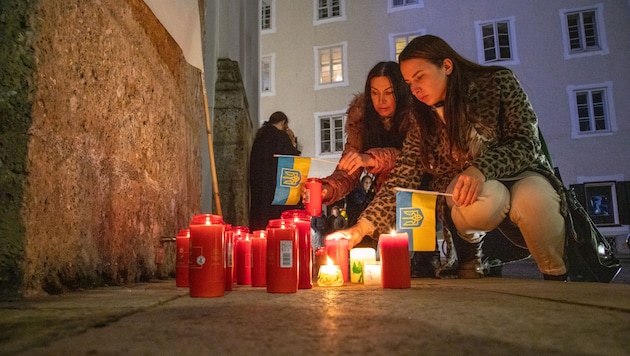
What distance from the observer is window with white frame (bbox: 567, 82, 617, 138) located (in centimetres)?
1497

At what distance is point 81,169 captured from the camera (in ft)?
6.59

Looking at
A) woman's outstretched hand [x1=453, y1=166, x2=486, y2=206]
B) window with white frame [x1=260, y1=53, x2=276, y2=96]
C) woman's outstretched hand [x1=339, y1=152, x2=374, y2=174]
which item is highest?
window with white frame [x1=260, y1=53, x2=276, y2=96]

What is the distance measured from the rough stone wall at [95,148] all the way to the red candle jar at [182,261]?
28cm

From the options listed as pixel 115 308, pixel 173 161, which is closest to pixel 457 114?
pixel 173 161

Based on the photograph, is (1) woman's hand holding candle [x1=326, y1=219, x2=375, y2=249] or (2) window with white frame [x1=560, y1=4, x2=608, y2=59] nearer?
(1) woman's hand holding candle [x1=326, y1=219, x2=375, y2=249]

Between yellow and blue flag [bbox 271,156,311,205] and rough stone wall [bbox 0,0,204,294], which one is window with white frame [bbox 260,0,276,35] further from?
yellow and blue flag [bbox 271,156,311,205]

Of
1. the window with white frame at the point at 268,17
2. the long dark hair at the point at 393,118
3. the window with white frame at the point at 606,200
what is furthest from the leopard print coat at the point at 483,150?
the window with white frame at the point at 268,17

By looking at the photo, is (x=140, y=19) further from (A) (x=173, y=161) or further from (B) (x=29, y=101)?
(B) (x=29, y=101)

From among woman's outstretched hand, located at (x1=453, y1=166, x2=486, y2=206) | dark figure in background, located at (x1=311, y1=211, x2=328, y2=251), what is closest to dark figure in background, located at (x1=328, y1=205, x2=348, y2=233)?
dark figure in background, located at (x1=311, y1=211, x2=328, y2=251)

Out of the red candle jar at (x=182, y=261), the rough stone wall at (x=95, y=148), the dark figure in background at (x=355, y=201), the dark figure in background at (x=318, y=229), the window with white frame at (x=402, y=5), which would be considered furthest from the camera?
the window with white frame at (x=402, y=5)

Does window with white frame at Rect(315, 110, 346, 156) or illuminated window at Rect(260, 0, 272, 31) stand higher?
illuminated window at Rect(260, 0, 272, 31)

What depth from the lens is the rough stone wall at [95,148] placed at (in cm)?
174

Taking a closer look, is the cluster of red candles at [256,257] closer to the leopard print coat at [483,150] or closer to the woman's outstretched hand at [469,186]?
the woman's outstretched hand at [469,186]

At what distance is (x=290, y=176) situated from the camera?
11.2ft
